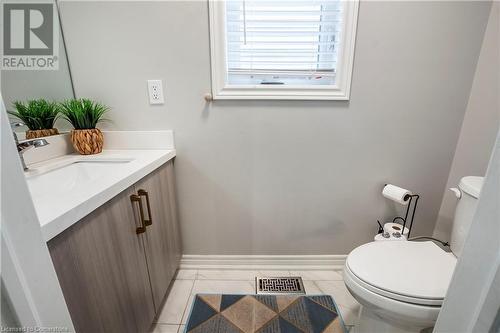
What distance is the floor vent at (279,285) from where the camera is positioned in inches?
51.7

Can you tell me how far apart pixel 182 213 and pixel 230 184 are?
381 millimetres

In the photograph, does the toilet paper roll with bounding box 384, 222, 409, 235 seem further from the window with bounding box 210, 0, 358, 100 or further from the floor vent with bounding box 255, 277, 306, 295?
the window with bounding box 210, 0, 358, 100

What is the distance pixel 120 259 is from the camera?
29.6 inches

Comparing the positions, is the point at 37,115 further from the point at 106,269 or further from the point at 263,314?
the point at 263,314

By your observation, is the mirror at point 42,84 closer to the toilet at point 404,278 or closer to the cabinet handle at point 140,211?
the cabinet handle at point 140,211

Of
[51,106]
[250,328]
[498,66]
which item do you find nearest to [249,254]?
[250,328]

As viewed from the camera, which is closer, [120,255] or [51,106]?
[120,255]

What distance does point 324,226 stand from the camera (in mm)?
1435

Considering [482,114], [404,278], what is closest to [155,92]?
[404,278]

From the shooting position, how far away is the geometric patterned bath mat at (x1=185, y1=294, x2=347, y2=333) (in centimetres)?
109

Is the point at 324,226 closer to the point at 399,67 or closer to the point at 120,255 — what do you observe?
the point at 399,67

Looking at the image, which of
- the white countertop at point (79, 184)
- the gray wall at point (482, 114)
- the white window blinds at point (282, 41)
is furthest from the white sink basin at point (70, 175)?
the gray wall at point (482, 114)

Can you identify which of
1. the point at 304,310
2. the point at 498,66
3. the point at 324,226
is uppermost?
the point at 498,66

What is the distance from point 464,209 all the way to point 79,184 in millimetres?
1749
